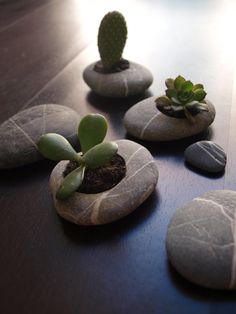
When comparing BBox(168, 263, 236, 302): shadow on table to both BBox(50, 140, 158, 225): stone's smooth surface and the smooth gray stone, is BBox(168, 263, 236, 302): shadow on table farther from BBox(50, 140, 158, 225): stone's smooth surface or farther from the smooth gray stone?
BBox(50, 140, 158, 225): stone's smooth surface

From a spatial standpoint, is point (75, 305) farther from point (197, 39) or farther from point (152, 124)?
point (197, 39)

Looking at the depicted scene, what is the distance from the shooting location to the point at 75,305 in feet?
1.38

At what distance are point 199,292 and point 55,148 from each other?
10.4 inches

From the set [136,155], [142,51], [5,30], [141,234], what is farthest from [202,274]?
[5,30]

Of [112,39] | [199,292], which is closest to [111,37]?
[112,39]

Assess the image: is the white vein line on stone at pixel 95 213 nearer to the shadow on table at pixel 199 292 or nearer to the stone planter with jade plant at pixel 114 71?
the shadow on table at pixel 199 292

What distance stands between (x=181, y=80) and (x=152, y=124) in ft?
0.29

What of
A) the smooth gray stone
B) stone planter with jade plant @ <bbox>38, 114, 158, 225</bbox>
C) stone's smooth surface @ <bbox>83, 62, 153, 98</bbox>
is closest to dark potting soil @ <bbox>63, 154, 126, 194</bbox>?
stone planter with jade plant @ <bbox>38, 114, 158, 225</bbox>

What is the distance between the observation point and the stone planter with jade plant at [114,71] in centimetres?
80

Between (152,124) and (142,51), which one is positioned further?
(142,51)

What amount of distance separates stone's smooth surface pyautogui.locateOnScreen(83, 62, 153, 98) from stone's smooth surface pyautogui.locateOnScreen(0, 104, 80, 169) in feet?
0.42

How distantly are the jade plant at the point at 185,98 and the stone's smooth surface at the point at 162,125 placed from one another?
1 cm

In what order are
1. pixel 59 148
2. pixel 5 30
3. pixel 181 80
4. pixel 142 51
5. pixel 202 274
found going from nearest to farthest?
pixel 202 274 → pixel 59 148 → pixel 181 80 → pixel 142 51 → pixel 5 30

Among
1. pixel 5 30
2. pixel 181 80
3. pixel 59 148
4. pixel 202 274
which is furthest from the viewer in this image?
pixel 5 30
